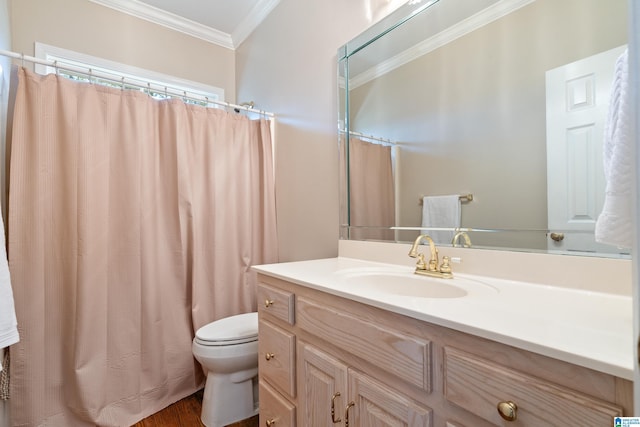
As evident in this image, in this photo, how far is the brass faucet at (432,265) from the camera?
1.06 meters

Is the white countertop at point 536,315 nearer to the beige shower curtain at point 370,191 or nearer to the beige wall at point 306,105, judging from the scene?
the beige shower curtain at point 370,191

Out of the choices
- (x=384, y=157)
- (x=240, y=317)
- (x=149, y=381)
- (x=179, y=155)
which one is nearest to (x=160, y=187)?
(x=179, y=155)

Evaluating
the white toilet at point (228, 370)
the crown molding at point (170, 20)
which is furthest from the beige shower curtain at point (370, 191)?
the crown molding at point (170, 20)

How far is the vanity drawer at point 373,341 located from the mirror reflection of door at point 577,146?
593 mm

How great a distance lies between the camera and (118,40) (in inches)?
86.0

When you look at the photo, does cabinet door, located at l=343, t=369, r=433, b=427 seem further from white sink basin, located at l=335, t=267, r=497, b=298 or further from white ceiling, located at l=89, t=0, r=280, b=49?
white ceiling, located at l=89, t=0, r=280, b=49

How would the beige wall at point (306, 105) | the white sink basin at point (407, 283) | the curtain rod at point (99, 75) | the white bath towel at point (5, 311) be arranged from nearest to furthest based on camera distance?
the white sink basin at point (407, 283)
the white bath towel at point (5, 311)
the curtain rod at point (99, 75)
the beige wall at point (306, 105)

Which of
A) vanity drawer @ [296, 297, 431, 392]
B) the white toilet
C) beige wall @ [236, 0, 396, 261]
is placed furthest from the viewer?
beige wall @ [236, 0, 396, 261]

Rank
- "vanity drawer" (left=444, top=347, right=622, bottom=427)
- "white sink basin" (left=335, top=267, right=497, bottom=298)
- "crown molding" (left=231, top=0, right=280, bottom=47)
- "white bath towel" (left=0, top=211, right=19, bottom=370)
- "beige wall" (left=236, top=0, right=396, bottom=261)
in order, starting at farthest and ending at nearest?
"crown molding" (left=231, top=0, right=280, bottom=47), "beige wall" (left=236, top=0, right=396, bottom=261), "white bath towel" (left=0, top=211, right=19, bottom=370), "white sink basin" (left=335, top=267, right=497, bottom=298), "vanity drawer" (left=444, top=347, right=622, bottom=427)

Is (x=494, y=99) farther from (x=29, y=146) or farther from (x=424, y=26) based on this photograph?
(x=29, y=146)

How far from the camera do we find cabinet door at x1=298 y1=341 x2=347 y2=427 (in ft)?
2.89

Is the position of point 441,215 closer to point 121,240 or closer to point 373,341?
point 373,341

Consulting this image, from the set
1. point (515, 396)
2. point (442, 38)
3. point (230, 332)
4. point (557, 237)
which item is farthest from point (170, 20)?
point (515, 396)

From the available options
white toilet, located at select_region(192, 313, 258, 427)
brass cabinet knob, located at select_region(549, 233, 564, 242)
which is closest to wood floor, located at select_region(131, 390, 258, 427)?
white toilet, located at select_region(192, 313, 258, 427)
